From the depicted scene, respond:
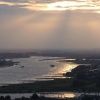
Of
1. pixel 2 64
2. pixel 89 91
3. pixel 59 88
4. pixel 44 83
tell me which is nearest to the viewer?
pixel 89 91

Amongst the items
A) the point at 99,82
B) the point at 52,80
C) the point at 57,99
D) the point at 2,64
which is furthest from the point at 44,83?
the point at 2,64

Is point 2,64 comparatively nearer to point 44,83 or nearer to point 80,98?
point 44,83

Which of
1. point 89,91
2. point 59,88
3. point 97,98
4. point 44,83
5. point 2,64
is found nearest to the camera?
point 97,98

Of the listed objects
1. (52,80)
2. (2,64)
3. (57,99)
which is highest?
(57,99)

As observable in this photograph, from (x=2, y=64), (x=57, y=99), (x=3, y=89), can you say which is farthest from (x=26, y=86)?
(x=2, y=64)

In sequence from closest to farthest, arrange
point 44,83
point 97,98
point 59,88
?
point 97,98
point 59,88
point 44,83

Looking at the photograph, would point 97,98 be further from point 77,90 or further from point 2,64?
point 2,64

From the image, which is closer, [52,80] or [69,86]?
[69,86]

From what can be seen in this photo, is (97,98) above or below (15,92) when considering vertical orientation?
above

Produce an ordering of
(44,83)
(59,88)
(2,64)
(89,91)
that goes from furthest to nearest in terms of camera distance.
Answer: (2,64), (44,83), (59,88), (89,91)
